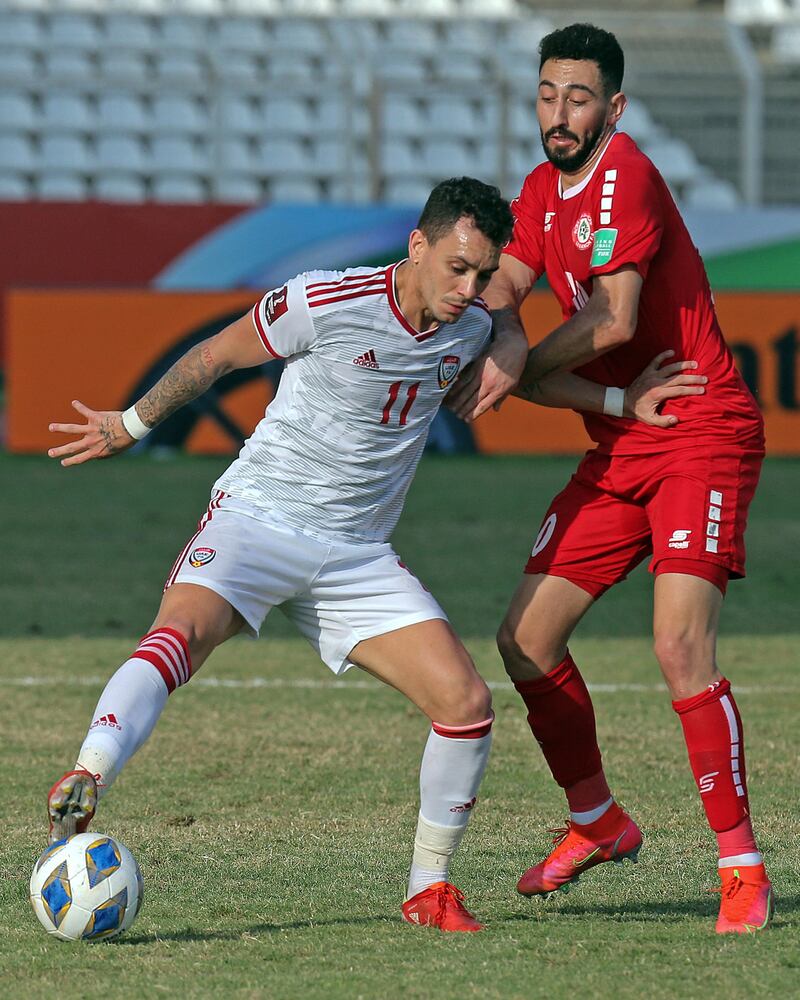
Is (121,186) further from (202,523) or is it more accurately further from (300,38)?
(202,523)

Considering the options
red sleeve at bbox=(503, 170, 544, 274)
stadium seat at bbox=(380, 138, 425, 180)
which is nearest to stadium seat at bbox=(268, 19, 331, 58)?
stadium seat at bbox=(380, 138, 425, 180)

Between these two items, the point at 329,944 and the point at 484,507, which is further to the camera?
the point at 484,507

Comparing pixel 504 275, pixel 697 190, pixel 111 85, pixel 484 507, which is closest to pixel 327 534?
pixel 504 275

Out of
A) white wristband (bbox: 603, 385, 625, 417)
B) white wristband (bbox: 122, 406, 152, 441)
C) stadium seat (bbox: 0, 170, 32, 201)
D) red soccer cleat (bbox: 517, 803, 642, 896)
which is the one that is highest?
white wristband (bbox: 122, 406, 152, 441)


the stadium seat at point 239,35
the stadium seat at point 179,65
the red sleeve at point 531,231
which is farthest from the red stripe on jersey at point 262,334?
the stadium seat at point 239,35

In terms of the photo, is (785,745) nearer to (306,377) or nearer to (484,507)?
(306,377)

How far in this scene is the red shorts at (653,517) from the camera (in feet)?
14.2

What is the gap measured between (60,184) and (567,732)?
19.5 metres

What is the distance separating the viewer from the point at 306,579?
13.8 feet

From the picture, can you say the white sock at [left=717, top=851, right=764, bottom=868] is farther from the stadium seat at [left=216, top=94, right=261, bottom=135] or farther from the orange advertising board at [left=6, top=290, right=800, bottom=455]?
the stadium seat at [left=216, top=94, right=261, bottom=135]

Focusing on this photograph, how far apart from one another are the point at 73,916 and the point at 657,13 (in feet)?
70.9

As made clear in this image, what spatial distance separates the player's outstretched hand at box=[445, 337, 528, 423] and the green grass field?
136cm

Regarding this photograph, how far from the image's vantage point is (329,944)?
390 centimetres

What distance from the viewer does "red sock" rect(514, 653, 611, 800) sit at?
15.5ft
